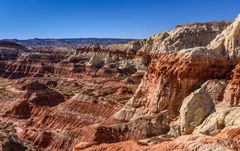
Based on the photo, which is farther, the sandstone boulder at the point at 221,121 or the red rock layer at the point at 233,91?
the red rock layer at the point at 233,91

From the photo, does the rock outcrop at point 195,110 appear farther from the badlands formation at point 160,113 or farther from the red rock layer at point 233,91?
the red rock layer at point 233,91

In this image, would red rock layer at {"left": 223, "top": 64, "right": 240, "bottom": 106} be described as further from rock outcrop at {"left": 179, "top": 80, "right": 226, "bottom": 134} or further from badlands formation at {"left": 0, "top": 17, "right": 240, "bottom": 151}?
rock outcrop at {"left": 179, "top": 80, "right": 226, "bottom": 134}

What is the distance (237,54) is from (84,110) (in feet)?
78.4

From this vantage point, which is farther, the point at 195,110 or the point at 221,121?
the point at 195,110

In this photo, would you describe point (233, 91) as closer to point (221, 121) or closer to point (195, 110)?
point (195, 110)

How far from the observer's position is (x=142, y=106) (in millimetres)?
46219

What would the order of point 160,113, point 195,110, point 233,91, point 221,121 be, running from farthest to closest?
1. point 160,113
2. point 233,91
3. point 195,110
4. point 221,121

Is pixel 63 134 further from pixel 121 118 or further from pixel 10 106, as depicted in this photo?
pixel 10 106

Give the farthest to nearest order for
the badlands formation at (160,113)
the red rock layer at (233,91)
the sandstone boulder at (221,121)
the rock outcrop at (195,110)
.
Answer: the red rock layer at (233,91) < the rock outcrop at (195,110) < the sandstone boulder at (221,121) < the badlands formation at (160,113)

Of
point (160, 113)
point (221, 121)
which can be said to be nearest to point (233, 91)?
point (221, 121)

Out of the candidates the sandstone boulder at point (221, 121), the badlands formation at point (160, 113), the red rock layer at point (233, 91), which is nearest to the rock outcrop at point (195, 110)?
the badlands formation at point (160, 113)

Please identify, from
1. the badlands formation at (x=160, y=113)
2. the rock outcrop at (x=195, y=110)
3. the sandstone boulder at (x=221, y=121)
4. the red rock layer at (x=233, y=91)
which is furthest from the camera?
the red rock layer at (x=233, y=91)

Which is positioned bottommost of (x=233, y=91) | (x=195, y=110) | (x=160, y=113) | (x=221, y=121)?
Answer: (x=160, y=113)

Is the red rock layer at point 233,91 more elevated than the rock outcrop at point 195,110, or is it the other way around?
the red rock layer at point 233,91
